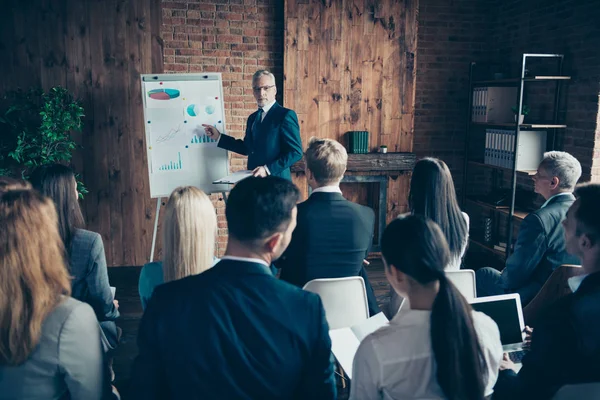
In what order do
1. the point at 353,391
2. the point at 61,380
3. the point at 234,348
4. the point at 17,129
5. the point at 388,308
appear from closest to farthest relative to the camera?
1. the point at 234,348
2. the point at 353,391
3. the point at 61,380
4. the point at 388,308
5. the point at 17,129

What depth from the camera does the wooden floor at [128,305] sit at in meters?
3.15

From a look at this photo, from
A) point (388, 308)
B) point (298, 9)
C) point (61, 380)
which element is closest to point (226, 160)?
point (298, 9)

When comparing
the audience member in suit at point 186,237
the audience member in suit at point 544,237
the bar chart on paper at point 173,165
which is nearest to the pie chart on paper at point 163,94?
the bar chart on paper at point 173,165

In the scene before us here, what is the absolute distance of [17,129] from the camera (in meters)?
4.41

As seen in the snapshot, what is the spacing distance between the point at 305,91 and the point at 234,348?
4.16 meters

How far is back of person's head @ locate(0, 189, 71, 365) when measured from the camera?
Answer: 1364 mm

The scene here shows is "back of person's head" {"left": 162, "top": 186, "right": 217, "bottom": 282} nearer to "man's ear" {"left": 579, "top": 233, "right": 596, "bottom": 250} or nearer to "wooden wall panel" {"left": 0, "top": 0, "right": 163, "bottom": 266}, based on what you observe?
"man's ear" {"left": 579, "top": 233, "right": 596, "bottom": 250}

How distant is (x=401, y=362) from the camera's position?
1.28 metres

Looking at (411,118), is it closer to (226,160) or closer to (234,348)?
(226,160)

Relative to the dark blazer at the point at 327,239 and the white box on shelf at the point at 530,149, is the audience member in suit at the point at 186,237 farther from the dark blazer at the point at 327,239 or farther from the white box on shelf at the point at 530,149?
the white box on shelf at the point at 530,149

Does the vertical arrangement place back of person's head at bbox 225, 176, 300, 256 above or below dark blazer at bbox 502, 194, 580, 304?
Result: above

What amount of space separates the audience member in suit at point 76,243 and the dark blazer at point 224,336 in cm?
119

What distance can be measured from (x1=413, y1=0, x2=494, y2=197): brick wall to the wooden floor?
62.7 inches

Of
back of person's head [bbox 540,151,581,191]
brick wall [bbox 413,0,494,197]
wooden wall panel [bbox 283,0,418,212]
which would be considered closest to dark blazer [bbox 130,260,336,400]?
back of person's head [bbox 540,151,581,191]
